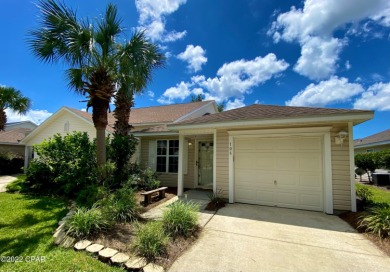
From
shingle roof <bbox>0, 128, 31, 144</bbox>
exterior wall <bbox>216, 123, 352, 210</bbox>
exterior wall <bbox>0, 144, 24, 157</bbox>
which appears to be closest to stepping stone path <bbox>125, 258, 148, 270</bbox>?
exterior wall <bbox>216, 123, 352, 210</bbox>

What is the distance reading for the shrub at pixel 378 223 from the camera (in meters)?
4.14

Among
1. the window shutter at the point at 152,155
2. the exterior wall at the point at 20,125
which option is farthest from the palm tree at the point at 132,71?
the exterior wall at the point at 20,125

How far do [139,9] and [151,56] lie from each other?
105 inches

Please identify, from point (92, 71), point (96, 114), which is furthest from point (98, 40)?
point (96, 114)

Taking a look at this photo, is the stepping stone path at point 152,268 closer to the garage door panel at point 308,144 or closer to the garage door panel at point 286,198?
the garage door panel at point 286,198

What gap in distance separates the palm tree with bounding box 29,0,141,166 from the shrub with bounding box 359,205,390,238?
788cm

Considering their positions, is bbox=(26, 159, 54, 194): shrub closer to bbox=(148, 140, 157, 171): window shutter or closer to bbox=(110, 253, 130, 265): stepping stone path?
bbox=(148, 140, 157, 171): window shutter

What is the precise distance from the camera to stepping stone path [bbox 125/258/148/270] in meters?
3.08

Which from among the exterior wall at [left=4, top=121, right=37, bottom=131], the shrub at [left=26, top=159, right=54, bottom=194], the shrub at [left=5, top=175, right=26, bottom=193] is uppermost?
the exterior wall at [left=4, top=121, right=37, bottom=131]

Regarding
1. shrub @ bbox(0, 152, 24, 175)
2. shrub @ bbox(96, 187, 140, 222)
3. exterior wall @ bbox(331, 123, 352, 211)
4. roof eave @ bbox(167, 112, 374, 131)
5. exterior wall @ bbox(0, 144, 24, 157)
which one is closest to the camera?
shrub @ bbox(96, 187, 140, 222)

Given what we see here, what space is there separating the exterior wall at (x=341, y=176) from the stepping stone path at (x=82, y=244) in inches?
272

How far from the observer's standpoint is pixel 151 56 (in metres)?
7.29

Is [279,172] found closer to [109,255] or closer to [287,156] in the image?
[287,156]

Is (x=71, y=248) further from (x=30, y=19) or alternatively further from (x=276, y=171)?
(x=30, y=19)
